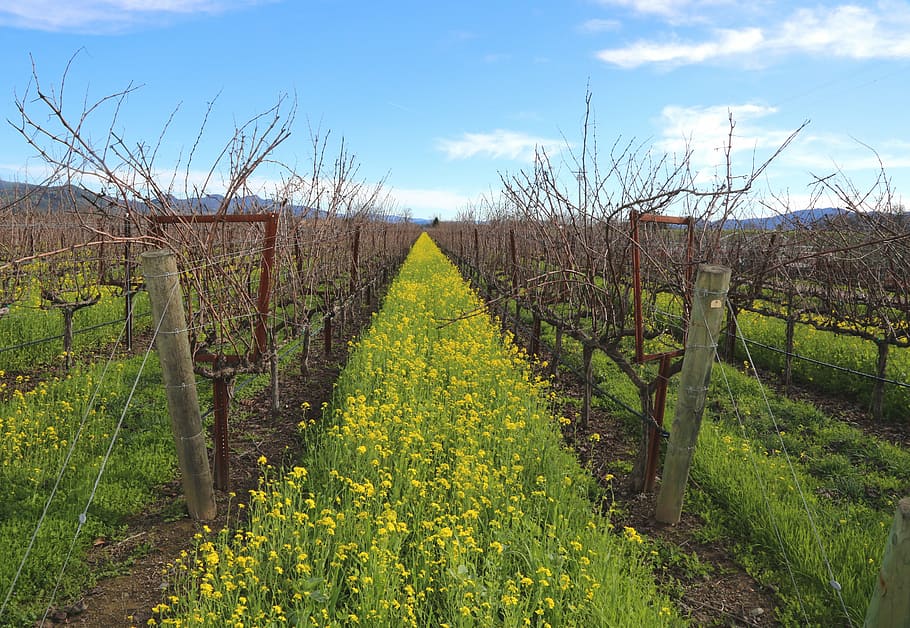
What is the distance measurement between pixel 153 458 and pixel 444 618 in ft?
11.2

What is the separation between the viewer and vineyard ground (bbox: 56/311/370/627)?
338 cm

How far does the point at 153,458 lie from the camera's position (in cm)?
513

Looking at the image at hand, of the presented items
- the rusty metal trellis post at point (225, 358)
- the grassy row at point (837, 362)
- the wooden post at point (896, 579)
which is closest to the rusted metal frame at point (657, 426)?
the wooden post at point (896, 579)

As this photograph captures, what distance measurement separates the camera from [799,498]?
4.62 metres

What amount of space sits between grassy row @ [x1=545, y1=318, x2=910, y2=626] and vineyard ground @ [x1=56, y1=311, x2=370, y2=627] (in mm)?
3624

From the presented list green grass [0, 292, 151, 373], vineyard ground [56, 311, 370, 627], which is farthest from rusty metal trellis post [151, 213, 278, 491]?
green grass [0, 292, 151, 373]

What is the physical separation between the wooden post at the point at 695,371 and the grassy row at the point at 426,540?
0.60m

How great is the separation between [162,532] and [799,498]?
5.02 m

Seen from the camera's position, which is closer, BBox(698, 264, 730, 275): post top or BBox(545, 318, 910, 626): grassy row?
BBox(545, 318, 910, 626): grassy row

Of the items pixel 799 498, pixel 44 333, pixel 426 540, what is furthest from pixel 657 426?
pixel 44 333

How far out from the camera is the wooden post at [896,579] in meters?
1.69

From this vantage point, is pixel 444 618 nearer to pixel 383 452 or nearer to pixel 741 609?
pixel 383 452

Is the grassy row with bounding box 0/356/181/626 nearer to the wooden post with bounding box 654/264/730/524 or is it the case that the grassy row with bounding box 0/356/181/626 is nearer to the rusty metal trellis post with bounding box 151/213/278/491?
the rusty metal trellis post with bounding box 151/213/278/491

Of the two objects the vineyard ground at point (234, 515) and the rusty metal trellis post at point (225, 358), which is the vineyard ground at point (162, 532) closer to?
the vineyard ground at point (234, 515)
